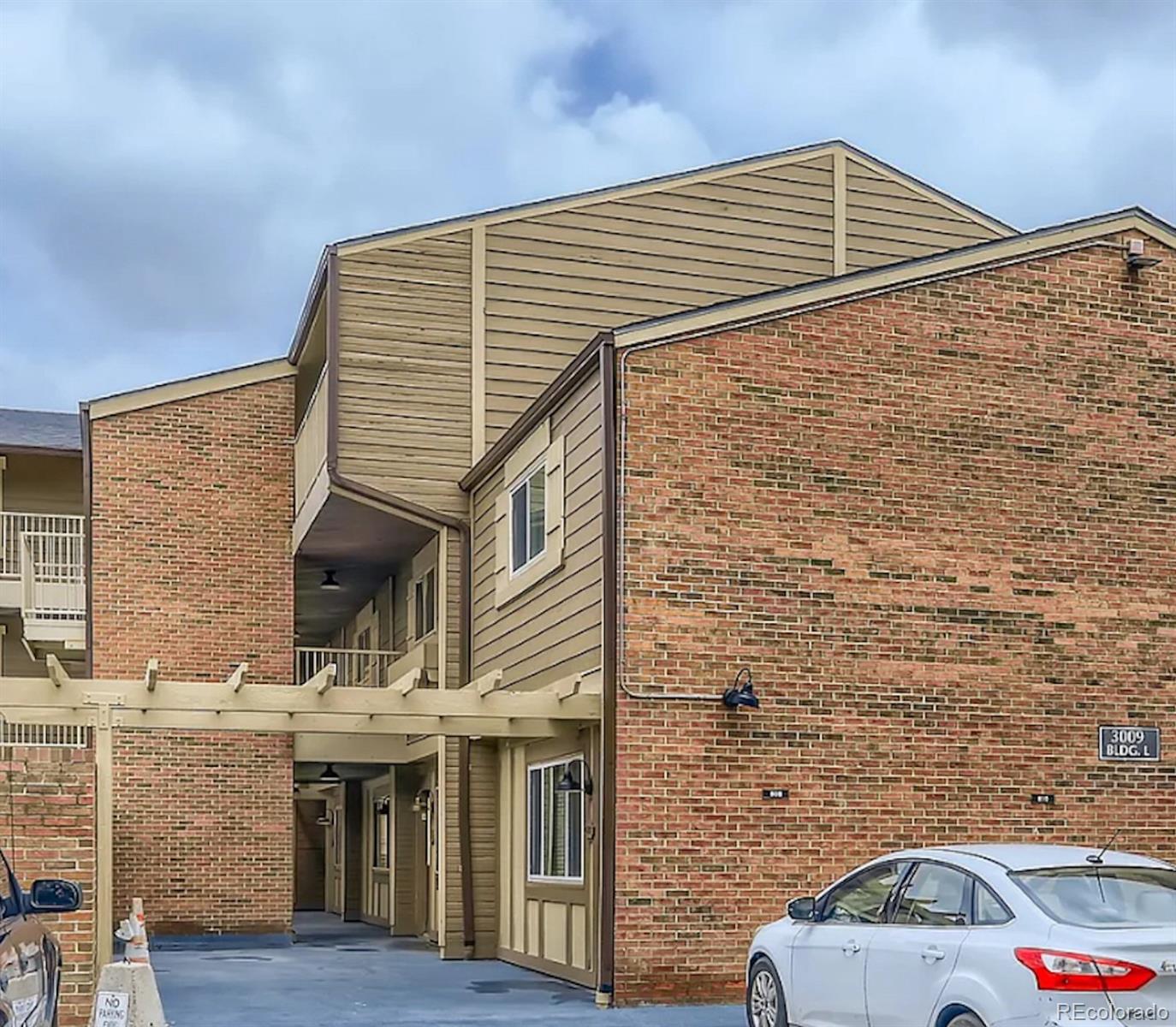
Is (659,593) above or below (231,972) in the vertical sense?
above

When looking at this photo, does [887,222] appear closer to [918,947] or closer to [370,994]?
[370,994]

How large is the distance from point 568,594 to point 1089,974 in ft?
26.5

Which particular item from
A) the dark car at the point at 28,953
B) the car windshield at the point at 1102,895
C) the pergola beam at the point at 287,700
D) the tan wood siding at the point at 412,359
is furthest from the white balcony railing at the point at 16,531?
the car windshield at the point at 1102,895

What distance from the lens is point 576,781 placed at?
1511 cm

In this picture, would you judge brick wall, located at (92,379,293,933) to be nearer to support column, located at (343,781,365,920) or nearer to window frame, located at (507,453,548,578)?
window frame, located at (507,453,548,578)

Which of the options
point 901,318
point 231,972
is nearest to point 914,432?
point 901,318

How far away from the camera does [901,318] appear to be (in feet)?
49.1

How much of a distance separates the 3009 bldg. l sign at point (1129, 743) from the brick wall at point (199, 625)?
9933 millimetres

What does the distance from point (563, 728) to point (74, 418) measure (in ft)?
64.3

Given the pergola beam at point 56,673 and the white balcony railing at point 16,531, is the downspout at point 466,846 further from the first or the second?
the white balcony railing at point 16,531

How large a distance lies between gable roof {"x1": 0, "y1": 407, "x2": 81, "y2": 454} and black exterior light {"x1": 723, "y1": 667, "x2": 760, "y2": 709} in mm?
13825

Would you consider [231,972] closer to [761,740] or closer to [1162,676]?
[761,740]

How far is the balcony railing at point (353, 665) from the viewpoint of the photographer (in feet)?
76.8

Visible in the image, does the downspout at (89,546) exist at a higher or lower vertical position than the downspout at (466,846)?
higher
